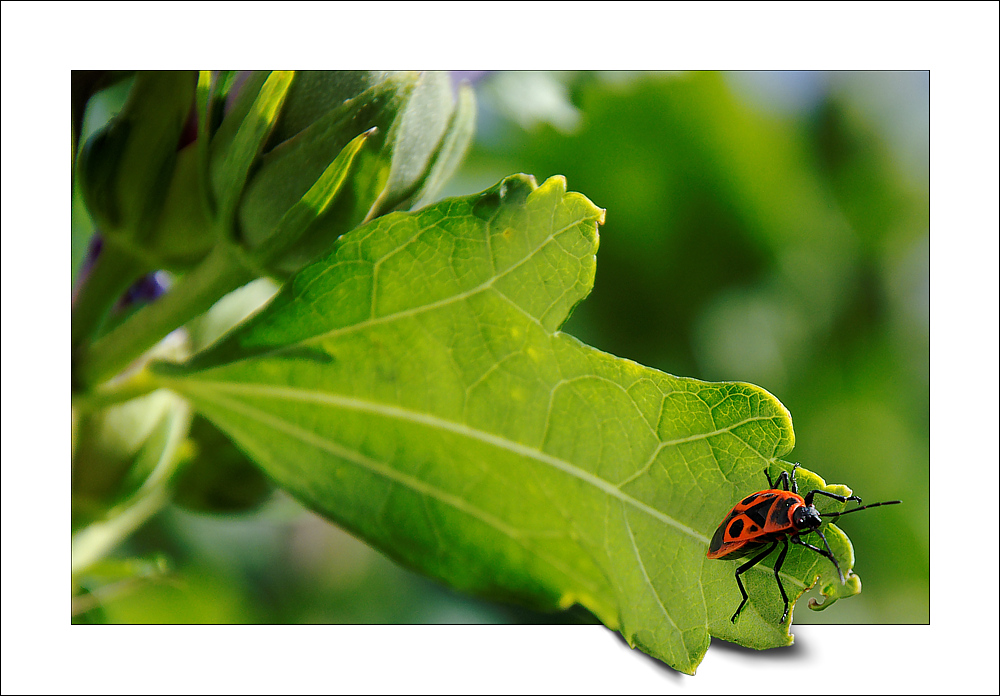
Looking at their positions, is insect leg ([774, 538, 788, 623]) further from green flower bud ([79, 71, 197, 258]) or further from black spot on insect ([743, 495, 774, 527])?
green flower bud ([79, 71, 197, 258])

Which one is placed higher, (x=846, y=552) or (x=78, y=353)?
(x=78, y=353)

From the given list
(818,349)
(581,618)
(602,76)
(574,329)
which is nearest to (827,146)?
(818,349)

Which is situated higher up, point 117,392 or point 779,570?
point 117,392

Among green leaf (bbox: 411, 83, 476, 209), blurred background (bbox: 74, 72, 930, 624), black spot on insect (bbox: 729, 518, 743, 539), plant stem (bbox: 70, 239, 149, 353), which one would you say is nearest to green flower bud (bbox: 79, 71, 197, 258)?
plant stem (bbox: 70, 239, 149, 353)

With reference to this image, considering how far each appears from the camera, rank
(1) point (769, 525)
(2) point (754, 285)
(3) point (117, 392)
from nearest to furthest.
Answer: (1) point (769, 525) < (3) point (117, 392) < (2) point (754, 285)

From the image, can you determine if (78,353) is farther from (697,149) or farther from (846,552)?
(697,149)

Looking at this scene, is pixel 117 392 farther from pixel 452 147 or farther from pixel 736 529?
pixel 736 529

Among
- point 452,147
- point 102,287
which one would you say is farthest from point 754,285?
point 102,287
